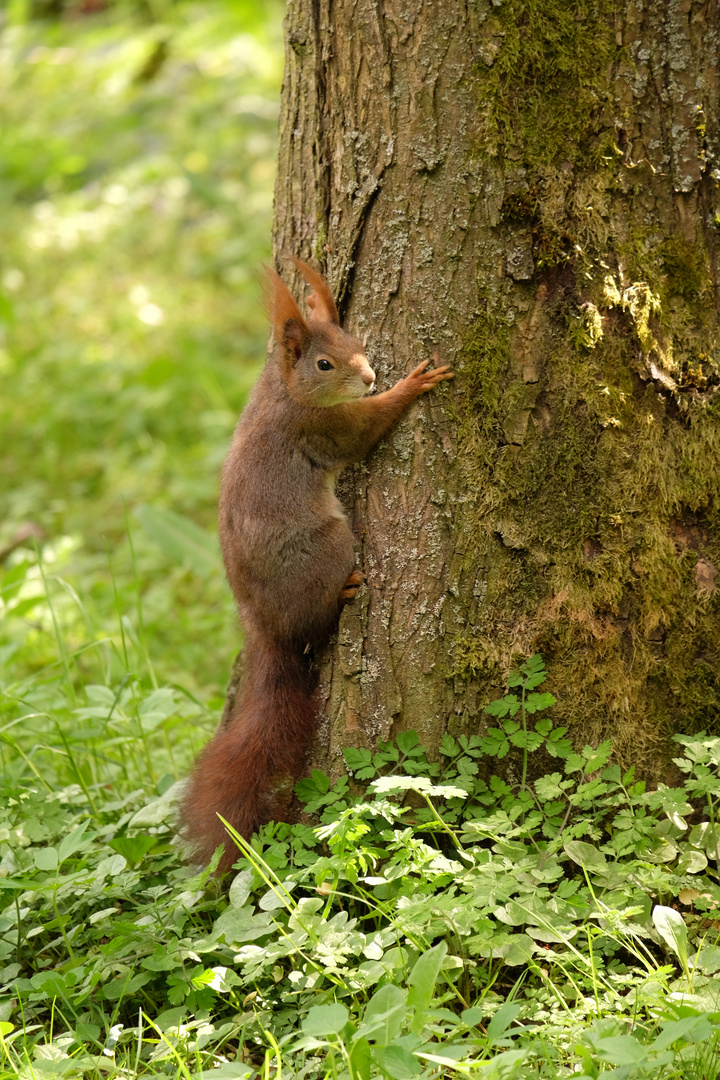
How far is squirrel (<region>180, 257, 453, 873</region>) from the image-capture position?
2264 millimetres

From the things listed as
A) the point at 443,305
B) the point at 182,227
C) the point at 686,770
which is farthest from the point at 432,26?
the point at 182,227

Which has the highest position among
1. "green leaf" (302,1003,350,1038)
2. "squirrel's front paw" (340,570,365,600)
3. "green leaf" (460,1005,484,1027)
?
"squirrel's front paw" (340,570,365,600)

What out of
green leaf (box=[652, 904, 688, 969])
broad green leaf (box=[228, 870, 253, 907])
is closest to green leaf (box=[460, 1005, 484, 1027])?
green leaf (box=[652, 904, 688, 969])

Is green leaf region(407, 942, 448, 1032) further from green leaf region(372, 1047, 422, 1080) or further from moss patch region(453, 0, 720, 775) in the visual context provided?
moss patch region(453, 0, 720, 775)

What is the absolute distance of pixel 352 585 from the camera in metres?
2.29

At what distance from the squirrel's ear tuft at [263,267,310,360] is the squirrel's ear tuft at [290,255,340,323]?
0.04 m

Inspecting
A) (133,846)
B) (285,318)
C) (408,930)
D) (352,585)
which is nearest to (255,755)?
(133,846)

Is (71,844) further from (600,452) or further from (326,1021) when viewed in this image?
(600,452)

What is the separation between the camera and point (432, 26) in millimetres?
2033

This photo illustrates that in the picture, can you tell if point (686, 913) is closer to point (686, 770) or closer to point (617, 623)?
point (686, 770)

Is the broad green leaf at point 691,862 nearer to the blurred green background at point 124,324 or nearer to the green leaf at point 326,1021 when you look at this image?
the green leaf at point 326,1021

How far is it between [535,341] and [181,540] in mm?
2153

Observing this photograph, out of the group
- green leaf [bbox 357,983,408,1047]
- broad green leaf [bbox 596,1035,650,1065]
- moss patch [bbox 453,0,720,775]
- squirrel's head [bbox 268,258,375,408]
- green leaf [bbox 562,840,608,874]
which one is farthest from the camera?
squirrel's head [bbox 268,258,375,408]

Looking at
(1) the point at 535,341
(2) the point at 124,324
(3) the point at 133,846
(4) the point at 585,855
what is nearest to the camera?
(4) the point at 585,855
